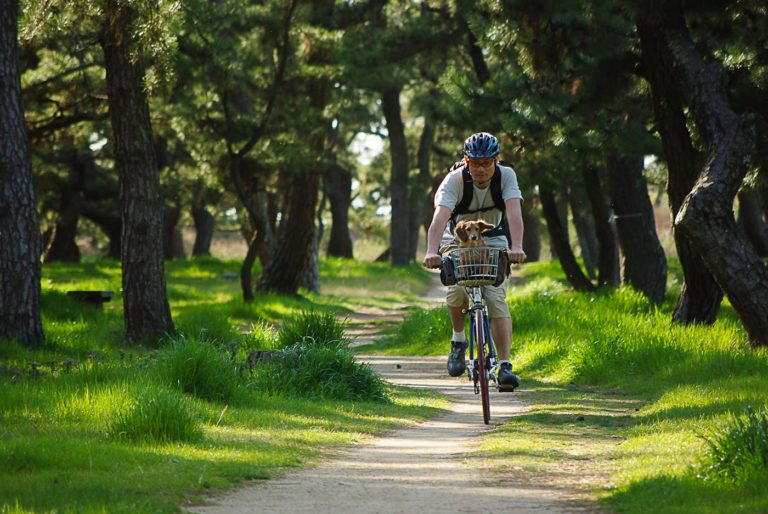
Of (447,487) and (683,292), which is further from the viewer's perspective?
(683,292)

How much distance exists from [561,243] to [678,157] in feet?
29.5

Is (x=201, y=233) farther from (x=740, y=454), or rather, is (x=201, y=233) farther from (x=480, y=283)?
(x=740, y=454)

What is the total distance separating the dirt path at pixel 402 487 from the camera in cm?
610

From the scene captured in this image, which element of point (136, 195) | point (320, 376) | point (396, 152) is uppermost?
point (396, 152)

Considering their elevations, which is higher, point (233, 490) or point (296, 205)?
point (296, 205)

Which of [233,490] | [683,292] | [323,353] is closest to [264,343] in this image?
[323,353]

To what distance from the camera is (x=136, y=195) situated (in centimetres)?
1549

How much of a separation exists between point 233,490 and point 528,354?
29.4 ft

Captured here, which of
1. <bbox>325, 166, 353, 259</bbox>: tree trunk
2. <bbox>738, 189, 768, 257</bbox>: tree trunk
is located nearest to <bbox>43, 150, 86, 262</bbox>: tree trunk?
<bbox>325, 166, 353, 259</bbox>: tree trunk

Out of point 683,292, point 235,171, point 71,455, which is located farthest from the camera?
point 235,171

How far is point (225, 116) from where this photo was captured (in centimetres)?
2366

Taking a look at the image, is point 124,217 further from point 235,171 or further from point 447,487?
point 447,487

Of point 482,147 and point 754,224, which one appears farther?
point 754,224

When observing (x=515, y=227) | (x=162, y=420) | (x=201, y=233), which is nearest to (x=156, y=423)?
(x=162, y=420)
